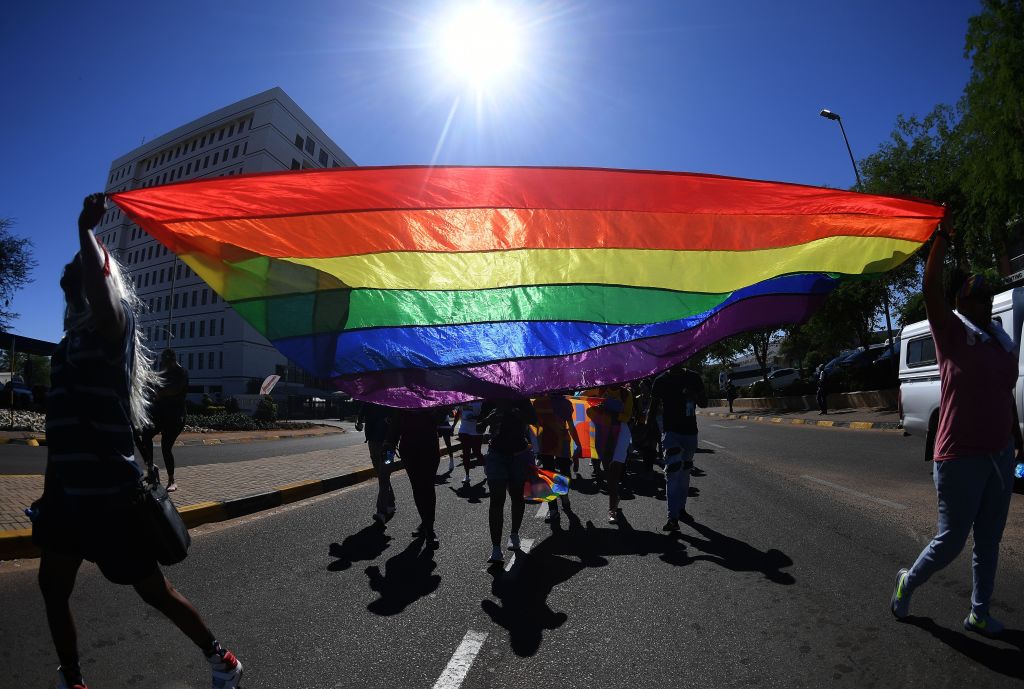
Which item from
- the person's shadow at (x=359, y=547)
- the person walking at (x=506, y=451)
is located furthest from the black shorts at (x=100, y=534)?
the person walking at (x=506, y=451)

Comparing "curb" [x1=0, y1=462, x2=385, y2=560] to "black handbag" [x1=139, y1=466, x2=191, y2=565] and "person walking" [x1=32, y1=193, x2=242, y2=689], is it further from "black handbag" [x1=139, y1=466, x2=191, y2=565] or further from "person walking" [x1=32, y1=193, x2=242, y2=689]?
"black handbag" [x1=139, y1=466, x2=191, y2=565]

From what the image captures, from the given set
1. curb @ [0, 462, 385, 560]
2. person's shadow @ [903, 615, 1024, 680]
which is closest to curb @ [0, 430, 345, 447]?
curb @ [0, 462, 385, 560]

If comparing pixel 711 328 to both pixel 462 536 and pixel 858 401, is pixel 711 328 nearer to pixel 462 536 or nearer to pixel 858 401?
pixel 462 536

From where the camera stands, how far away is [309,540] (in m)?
6.18

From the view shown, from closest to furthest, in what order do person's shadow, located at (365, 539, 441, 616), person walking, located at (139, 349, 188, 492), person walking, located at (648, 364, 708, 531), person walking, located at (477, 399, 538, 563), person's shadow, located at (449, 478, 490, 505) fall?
person's shadow, located at (365, 539, 441, 616), person walking, located at (477, 399, 538, 563), person walking, located at (648, 364, 708, 531), person walking, located at (139, 349, 188, 492), person's shadow, located at (449, 478, 490, 505)

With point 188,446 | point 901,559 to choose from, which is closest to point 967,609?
point 901,559

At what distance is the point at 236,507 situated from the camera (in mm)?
7363

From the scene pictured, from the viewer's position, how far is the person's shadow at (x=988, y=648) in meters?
2.97

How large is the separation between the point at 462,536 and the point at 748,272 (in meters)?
3.99

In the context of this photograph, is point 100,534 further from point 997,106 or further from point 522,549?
point 997,106

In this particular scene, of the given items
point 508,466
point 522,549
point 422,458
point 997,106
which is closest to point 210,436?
point 422,458

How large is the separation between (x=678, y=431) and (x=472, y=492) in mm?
4239

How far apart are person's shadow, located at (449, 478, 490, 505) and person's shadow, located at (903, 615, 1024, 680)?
19.3ft

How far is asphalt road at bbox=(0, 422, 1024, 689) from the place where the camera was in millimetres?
3080
